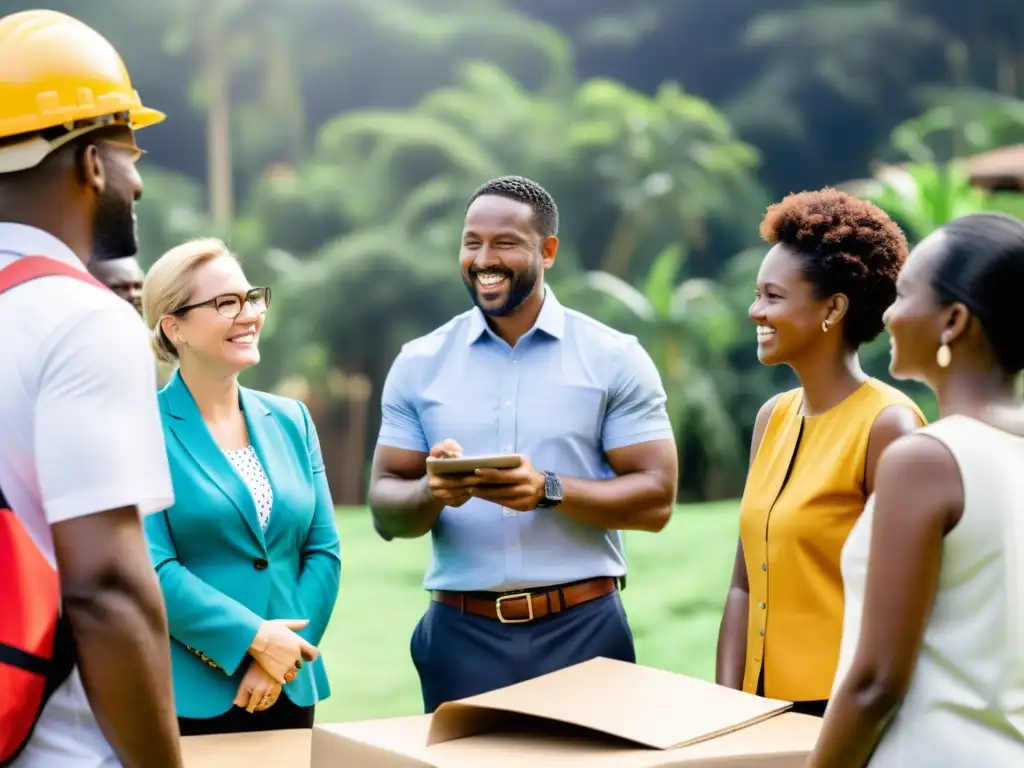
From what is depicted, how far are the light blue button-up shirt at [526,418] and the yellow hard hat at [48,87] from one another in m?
1.51

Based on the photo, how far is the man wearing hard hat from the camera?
Answer: 1518mm

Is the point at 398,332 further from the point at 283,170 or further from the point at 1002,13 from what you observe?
the point at 1002,13

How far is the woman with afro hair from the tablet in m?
0.50

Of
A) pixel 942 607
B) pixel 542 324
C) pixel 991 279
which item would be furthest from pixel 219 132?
pixel 942 607

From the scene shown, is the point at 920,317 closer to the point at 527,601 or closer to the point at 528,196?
the point at 527,601

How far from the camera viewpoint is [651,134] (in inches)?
763

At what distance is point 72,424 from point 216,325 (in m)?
1.52

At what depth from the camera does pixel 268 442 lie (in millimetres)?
3047

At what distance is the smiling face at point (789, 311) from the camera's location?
2.69 metres

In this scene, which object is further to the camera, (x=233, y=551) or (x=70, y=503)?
(x=233, y=551)

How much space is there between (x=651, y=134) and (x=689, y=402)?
4962mm

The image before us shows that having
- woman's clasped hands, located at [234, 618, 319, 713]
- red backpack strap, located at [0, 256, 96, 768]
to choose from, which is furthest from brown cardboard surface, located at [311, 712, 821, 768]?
woman's clasped hands, located at [234, 618, 319, 713]

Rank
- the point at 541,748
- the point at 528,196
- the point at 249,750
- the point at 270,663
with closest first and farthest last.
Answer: the point at 541,748 < the point at 249,750 < the point at 270,663 < the point at 528,196

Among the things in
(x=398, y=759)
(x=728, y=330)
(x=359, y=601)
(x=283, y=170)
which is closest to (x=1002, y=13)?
(x=728, y=330)
